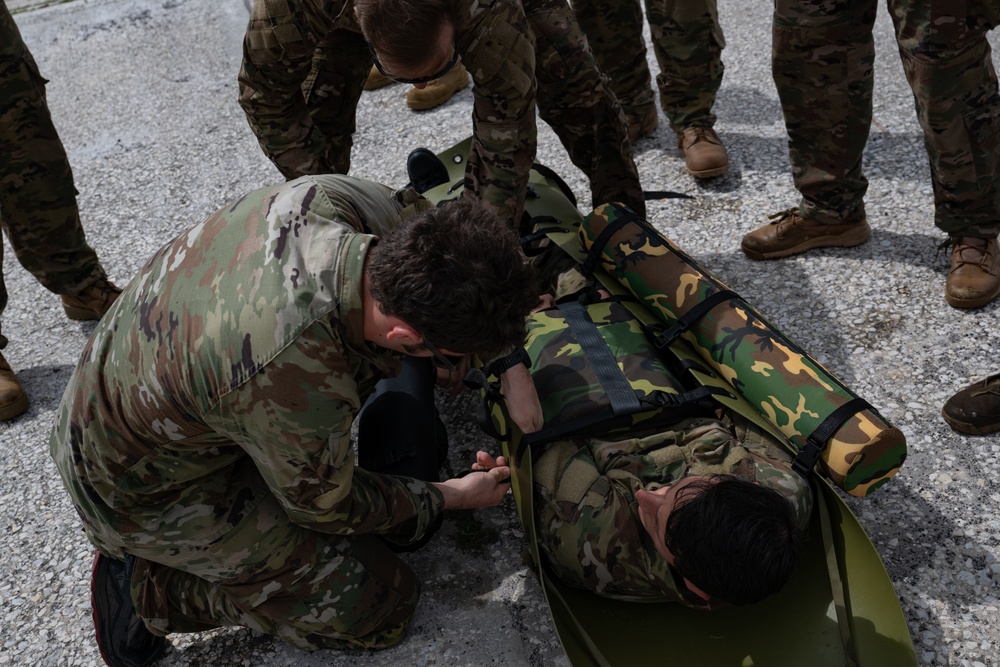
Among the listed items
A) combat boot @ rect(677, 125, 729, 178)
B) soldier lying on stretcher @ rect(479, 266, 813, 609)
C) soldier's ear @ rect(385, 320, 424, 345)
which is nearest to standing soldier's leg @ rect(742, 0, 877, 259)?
combat boot @ rect(677, 125, 729, 178)

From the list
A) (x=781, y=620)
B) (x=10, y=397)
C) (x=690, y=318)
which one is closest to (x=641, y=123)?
(x=690, y=318)

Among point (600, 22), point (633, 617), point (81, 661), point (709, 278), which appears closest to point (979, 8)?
point (709, 278)

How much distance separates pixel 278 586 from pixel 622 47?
3.10 metres

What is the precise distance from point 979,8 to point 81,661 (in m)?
3.64

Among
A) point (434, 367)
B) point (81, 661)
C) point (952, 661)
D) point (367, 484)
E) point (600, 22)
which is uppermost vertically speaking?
point (600, 22)

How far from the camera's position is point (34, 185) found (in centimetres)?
368

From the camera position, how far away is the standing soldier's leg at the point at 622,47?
4.13m

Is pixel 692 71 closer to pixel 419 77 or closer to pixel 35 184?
pixel 419 77

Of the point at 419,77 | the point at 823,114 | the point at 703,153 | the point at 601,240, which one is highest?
the point at 419,77

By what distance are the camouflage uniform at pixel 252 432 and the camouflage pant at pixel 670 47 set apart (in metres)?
2.06

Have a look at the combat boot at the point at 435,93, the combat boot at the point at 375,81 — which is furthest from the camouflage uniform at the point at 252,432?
the combat boot at the point at 375,81

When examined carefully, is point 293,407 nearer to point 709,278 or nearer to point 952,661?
point 709,278

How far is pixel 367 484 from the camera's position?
238 cm

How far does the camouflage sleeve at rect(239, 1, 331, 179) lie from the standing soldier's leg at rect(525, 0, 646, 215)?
3.07 ft
